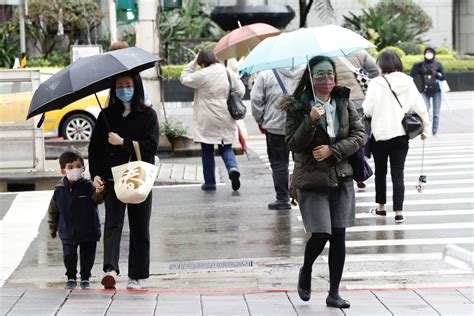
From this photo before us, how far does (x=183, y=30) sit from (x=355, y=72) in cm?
2509

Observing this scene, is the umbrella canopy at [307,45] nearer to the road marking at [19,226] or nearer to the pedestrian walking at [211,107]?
the road marking at [19,226]

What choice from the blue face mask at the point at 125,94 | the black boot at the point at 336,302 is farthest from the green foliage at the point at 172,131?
the black boot at the point at 336,302

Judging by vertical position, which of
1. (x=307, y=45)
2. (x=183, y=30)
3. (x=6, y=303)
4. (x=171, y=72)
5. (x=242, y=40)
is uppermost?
(x=183, y=30)

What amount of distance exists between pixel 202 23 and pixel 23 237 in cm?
2621

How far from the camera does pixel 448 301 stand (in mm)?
7664

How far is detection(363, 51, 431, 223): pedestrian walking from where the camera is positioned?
11.8 meters

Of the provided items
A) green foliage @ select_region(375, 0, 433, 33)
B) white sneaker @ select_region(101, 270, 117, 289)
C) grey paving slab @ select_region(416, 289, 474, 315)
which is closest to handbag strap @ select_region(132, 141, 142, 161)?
white sneaker @ select_region(101, 270, 117, 289)

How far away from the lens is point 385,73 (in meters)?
11.9

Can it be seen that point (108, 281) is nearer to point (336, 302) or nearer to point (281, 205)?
point (336, 302)

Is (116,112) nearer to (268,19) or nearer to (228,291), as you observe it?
(228,291)

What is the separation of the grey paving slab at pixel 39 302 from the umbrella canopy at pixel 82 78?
132cm

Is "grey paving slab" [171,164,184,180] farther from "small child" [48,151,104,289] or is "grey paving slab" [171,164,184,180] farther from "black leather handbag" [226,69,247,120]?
"small child" [48,151,104,289]

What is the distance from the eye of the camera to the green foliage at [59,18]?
35984mm

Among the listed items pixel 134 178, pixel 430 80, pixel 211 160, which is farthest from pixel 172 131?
pixel 134 178
